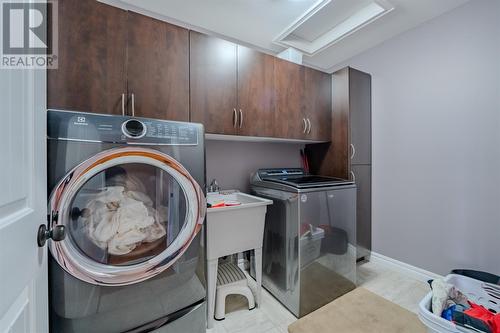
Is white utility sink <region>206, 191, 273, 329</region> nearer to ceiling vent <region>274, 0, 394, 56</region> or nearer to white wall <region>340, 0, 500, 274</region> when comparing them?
white wall <region>340, 0, 500, 274</region>

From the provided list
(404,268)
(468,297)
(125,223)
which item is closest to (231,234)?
(125,223)

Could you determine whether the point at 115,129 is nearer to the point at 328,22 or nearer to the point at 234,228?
the point at 234,228

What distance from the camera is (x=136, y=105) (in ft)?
4.45

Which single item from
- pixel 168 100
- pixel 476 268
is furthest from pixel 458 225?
pixel 168 100

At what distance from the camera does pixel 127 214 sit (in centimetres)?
100

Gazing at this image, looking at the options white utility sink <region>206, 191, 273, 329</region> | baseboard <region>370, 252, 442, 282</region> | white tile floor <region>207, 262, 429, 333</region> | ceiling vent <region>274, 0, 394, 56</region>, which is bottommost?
white tile floor <region>207, 262, 429, 333</region>

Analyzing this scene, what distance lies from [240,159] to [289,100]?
2.67ft

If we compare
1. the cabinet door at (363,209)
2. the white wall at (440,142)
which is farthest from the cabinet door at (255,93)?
the white wall at (440,142)

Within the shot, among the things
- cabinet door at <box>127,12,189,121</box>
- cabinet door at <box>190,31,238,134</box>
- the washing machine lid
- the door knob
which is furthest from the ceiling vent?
the door knob

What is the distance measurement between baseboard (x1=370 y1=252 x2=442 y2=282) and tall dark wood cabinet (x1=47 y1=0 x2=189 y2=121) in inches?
102

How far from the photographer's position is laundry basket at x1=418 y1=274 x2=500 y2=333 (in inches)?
45.9

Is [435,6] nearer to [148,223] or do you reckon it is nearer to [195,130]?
[195,130]

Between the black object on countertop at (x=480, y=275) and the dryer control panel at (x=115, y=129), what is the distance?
92.9 inches

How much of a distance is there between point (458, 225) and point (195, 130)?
2.39 metres
